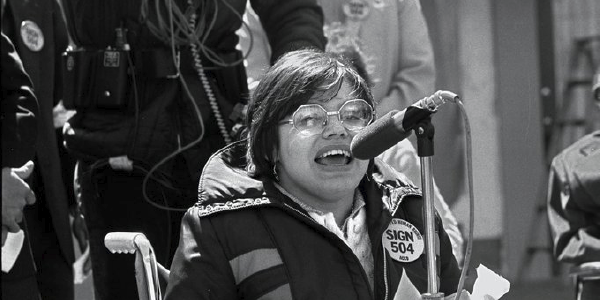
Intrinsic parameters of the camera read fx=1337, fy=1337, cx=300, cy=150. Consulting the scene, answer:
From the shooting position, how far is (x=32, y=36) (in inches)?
186

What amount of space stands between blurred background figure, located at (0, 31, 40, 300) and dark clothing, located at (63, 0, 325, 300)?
1.24 ft

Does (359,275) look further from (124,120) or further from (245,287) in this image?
(124,120)

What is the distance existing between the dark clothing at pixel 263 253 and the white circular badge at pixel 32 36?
4.04ft

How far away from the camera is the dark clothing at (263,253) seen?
3.54 metres

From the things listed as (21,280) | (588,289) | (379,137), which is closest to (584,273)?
(588,289)

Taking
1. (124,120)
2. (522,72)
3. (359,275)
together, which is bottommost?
(522,72)

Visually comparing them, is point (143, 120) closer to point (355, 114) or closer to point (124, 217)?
point (124, 217)

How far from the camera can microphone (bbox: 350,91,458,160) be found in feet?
9.79

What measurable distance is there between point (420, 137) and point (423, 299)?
370 millimetres

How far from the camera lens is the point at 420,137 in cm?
303

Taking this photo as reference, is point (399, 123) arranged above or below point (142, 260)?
above

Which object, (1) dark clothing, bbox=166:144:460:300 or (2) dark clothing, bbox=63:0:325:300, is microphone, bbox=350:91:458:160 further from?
(2) dark clothing, bbox=63:0:325:300

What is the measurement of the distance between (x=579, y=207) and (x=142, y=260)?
2712 mm

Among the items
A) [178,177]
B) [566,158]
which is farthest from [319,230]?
[566,158]
